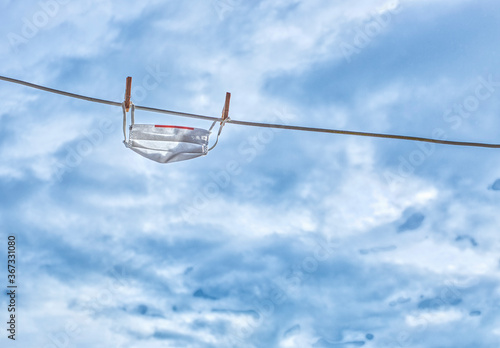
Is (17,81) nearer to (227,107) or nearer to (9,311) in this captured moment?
(227,107)

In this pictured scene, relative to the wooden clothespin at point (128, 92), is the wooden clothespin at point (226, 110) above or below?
above

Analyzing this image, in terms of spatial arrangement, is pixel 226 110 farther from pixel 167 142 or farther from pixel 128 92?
pixel 128 92

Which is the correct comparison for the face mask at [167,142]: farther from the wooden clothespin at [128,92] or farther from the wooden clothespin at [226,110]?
the wooden clothespin at [128,92]

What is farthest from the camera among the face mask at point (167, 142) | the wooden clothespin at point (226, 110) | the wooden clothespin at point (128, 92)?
the face mask at point (167, 142)

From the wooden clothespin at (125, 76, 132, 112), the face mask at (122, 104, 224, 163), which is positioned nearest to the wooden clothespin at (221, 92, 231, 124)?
the face mask at (122, 104, 224, 163)

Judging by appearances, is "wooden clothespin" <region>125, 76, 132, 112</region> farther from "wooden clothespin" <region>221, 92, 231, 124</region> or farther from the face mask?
"wooden clothespin" <region>221, 92, 231, 124</region>

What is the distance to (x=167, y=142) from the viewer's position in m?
7.62

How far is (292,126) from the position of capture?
678 cm

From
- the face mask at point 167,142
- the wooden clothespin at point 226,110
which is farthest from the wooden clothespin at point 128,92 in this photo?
the wooden clothespin at point 226,110

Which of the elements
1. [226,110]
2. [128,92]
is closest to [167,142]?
→ [226,110]

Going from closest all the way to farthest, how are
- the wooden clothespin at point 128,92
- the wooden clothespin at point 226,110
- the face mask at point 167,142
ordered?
the wooden clothespin at point 128,92
the wooden clothespin at point 226,110
the face mask at point 167,142

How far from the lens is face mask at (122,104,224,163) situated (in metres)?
7.51

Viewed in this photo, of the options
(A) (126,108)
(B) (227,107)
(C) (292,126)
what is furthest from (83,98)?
(C) (292,126)

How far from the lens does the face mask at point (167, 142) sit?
7512mm
